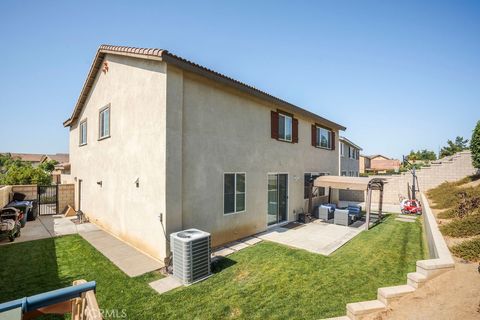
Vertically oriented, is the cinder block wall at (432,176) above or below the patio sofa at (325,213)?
above

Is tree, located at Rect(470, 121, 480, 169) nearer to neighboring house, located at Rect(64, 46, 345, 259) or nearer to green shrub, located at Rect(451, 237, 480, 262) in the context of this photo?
neighboring house, located at Rect(64, 46, 345, 259)

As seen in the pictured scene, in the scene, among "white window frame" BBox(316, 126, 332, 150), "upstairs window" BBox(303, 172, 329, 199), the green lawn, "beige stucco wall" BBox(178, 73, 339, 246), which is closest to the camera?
the green lawn

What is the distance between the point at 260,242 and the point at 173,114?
598 centimetres

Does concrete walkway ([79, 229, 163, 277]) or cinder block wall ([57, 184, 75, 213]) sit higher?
cinder block wall ([57, 184, 75, 213])

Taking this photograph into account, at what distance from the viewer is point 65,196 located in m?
16.1

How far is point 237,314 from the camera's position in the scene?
4.91 m

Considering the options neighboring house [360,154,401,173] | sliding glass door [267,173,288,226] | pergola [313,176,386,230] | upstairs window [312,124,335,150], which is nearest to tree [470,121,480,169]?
pergola [313,176,386,230]

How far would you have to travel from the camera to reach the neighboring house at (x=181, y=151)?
7379 millimetres

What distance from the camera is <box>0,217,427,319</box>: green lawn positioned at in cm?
508

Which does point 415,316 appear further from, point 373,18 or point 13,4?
point 13,4

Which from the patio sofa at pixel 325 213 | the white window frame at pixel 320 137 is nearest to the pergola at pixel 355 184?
the patio sofa at pixel 325 213

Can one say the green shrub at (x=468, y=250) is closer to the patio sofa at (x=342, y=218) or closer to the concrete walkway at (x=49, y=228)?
the patio sofa at (x=342, y=218)

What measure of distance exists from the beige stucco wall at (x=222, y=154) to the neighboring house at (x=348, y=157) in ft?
55.5

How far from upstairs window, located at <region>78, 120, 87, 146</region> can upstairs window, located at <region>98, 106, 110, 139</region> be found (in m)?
3.40
